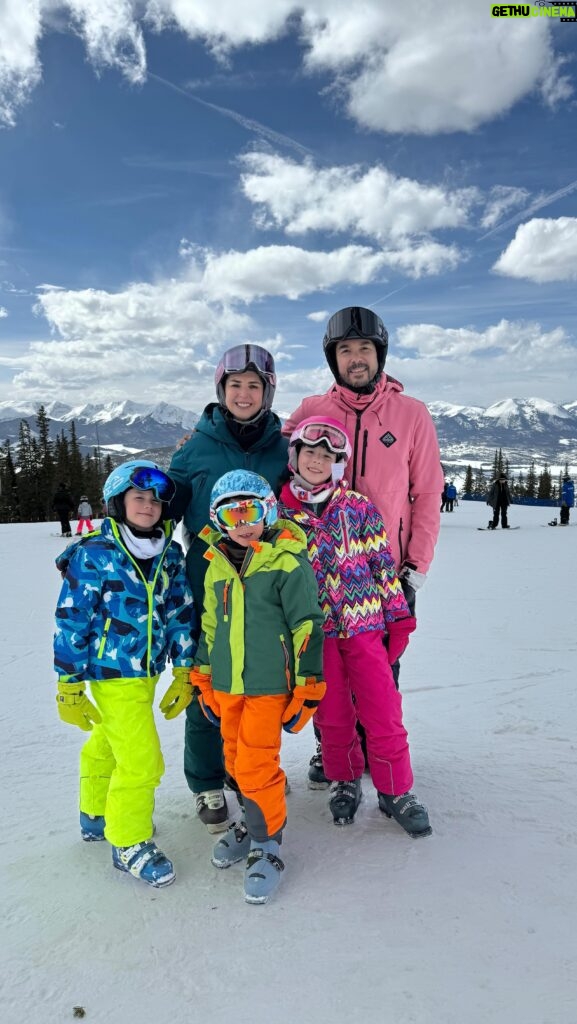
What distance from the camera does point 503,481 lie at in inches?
691

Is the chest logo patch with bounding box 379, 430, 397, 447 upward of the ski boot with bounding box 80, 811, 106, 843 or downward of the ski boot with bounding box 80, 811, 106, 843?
upward

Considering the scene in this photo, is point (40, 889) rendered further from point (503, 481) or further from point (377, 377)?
point (503, 481)

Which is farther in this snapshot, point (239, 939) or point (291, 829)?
point (291, 829)

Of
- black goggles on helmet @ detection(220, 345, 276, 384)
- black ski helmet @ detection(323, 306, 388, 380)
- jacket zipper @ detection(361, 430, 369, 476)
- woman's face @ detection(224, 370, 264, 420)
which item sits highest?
black ski helmet @ detection(323, 306, 388, 380)

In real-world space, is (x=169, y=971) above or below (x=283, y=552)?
below

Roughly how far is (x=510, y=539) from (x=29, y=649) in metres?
12.7

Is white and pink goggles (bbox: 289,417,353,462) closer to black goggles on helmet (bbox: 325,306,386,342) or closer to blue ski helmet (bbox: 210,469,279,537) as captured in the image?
blue ski helmet (bbox: 210,469,279,537)

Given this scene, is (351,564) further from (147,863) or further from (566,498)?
(566,498)

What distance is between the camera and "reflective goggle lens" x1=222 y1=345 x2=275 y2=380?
282 centimetres

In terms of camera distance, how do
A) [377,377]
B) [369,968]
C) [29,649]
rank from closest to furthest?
[369,968]
[377,377]
[29,649]

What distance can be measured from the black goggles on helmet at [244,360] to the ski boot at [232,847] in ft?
6.80

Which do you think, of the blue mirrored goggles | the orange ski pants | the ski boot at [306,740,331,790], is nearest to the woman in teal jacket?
the blue mirrored goggles

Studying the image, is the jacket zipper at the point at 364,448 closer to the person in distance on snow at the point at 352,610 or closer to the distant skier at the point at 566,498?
the person in distance on snow at the point at 352,610

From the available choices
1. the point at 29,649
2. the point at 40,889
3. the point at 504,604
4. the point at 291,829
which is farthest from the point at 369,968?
the point at 504,604
